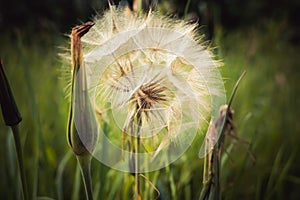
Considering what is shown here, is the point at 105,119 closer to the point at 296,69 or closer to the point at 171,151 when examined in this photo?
the point at 171,151

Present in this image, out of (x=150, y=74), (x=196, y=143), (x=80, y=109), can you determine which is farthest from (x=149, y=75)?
(x=196, y=143)

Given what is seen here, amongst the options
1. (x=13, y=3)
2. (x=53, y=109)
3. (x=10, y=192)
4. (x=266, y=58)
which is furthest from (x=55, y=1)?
(x=10, y=192)

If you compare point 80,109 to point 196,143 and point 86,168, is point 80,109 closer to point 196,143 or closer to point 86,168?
point 86,168

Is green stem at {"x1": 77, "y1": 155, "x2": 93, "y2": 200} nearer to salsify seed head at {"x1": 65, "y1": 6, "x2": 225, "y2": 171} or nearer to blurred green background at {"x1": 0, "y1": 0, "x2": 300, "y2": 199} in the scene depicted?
salsify seed head at {"x1": 65, "y1": 6, "x2": 225, "y2": 171}

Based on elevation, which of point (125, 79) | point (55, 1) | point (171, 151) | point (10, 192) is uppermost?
point (55, 1)

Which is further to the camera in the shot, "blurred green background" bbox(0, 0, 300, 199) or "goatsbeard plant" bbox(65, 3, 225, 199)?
"blurred green background" bbox(0, 0, 300, 199)

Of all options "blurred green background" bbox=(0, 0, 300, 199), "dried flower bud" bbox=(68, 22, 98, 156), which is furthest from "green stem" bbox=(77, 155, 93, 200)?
"blurred green background" bbox=(0, 0, 300, 199)

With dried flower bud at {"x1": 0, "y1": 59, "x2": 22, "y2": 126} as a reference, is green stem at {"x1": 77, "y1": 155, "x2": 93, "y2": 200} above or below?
below
